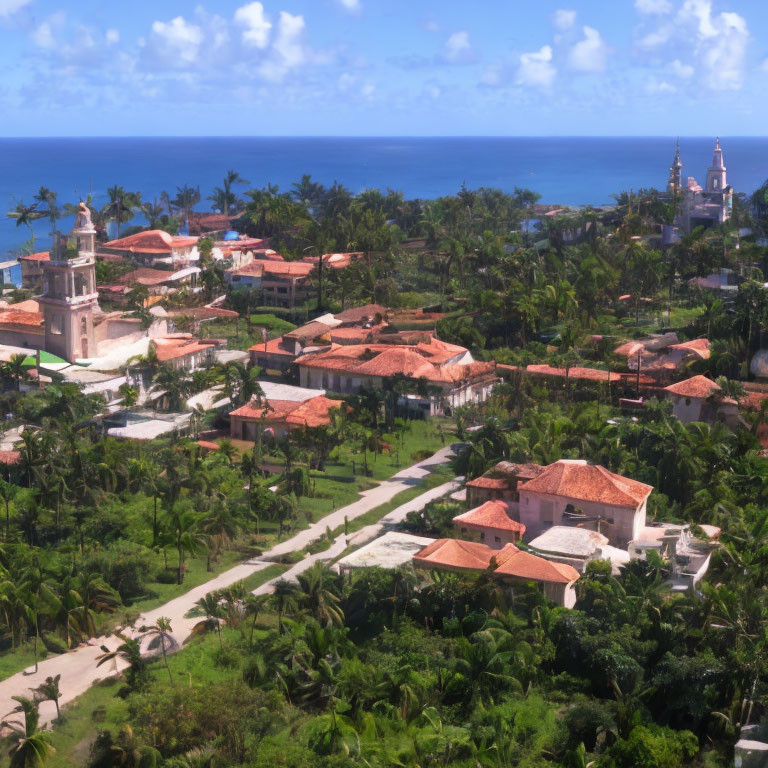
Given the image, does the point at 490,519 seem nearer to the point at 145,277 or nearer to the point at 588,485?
the point at 588,485

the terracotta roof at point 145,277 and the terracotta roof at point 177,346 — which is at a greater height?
the terracotta roof at point 145,277

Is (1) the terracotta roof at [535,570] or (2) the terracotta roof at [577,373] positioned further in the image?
(2) the terracotta roof at [577,373]

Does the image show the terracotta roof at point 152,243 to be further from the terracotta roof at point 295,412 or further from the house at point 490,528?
the house at point 490,528

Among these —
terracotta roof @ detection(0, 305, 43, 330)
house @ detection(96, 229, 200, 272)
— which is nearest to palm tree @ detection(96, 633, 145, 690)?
terracotta roof @ detection(0, 305, 43, 330)

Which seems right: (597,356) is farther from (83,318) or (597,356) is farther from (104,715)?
(104,715)

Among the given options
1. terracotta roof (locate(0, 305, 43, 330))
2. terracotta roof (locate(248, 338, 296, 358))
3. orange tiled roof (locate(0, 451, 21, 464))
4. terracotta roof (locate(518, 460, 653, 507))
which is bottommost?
orange tiled roof (locate(0, 451, 21, 464))

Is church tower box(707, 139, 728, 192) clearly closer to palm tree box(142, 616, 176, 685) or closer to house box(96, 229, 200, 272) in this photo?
house box(96, 229, 200, 272)

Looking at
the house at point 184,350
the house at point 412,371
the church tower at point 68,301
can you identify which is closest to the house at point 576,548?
the house at point 412,371
